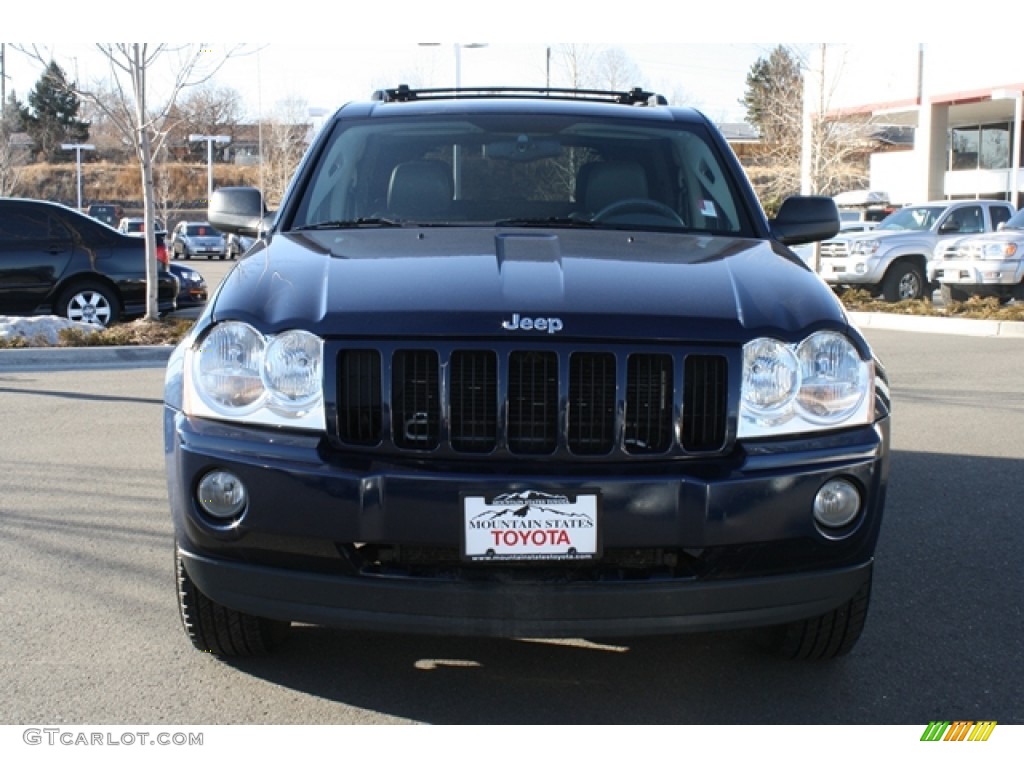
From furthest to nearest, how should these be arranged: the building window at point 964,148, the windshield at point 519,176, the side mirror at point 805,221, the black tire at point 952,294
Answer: the building window at point 964,148 < the black tire at point 952,294 < the side mirror at point 805,221 < the windshield at point 519,176

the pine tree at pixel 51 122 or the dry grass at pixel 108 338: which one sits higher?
the pine tree at pixel 51 122

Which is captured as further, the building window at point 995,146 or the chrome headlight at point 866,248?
the building window at point 995,146

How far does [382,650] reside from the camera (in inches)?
146

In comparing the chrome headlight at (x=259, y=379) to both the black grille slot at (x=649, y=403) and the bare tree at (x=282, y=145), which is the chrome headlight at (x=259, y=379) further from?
the bare tree at (x=282, y=145)

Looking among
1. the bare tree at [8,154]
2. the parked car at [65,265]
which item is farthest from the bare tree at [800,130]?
the bare tree at [8,154]

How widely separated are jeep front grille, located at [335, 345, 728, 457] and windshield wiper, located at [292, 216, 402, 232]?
1.25 m

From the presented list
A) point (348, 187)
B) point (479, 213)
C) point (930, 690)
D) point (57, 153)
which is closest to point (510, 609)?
point (930, 690)

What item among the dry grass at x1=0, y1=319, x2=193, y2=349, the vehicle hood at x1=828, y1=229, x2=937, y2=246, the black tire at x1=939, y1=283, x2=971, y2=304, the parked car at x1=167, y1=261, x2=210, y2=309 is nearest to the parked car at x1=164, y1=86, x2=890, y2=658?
the dry grass at x1=0, y1=319, x2=193, y2=349

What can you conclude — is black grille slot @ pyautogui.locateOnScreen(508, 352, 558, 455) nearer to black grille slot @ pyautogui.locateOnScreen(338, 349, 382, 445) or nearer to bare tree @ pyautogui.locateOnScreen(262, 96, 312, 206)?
black grille slot @ pyautogui.locateOnScreen(338, 349, 382, 445)

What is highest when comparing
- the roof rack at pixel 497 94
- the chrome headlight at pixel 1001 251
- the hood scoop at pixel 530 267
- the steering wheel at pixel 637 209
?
A: the roof rack at pixel 497 94

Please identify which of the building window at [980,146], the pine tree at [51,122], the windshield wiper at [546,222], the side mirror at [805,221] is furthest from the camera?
the pine tree at [51,122]

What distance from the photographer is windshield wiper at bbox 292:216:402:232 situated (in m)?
4.24

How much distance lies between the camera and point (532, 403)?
10.1 ft

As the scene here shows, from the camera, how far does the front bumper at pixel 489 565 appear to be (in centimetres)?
293
